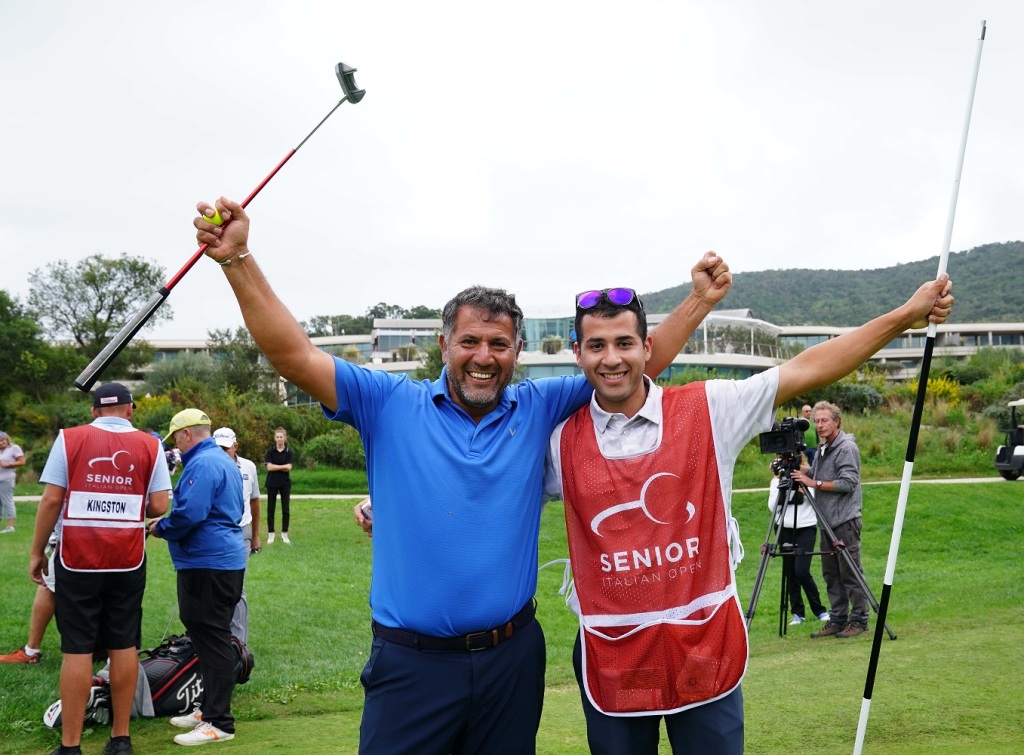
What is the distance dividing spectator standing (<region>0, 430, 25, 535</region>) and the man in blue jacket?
11997 millimetres

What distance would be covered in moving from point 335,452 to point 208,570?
25749 millimetres

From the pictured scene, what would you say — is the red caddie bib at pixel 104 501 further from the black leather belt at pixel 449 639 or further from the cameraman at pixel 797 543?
the cameraman at pixel 797 543

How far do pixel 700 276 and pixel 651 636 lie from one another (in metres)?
1.39

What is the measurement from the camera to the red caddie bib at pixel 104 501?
587 cm

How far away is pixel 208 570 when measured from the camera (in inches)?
257

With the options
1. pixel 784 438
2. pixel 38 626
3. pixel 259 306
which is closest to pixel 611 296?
pixel 259 306

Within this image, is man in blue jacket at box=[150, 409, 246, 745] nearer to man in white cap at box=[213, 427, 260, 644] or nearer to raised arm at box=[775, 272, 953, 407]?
man in white cap at box=[213, 427, 260, 644]

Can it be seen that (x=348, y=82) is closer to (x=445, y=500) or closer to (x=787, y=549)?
(x=445, y=500)

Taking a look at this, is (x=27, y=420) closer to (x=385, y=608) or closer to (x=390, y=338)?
(x=390, y=338)

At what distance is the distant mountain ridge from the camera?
9344 cm

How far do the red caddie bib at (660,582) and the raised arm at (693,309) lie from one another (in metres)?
0.53

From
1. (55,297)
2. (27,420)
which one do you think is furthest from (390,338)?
(27,420)

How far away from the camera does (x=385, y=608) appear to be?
3.34 meters

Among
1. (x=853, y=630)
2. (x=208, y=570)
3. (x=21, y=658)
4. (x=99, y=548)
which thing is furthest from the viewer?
(x=853, y=630)
